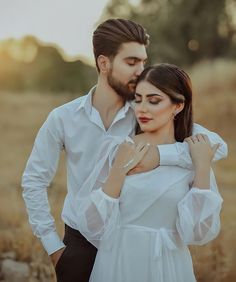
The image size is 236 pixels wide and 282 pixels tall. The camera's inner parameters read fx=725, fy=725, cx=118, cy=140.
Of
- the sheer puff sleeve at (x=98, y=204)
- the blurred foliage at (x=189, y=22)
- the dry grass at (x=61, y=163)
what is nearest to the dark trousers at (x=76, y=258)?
the sheer puff sleeve at (x=98, y=204)

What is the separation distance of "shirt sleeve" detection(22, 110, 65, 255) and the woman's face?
47cm

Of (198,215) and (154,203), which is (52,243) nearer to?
(154,203)

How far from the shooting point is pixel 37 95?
15.7 metres

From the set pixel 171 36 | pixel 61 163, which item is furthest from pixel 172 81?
pixel 171 36

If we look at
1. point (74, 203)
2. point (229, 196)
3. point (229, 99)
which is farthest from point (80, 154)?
point (229, 99)

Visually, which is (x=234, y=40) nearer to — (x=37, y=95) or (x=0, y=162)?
(x=37, y=95)

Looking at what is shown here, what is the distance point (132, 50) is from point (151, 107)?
33 cm

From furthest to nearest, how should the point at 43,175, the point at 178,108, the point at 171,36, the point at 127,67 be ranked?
the point at 171,36
the point at 43,175
the point at 127,67
the point at 178,108

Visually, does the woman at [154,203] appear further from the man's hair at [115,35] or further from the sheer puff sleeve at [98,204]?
the man's hair at [115,35]

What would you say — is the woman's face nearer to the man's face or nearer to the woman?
the woman

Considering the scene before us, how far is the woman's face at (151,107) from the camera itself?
2.76 m

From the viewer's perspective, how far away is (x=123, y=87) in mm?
2980

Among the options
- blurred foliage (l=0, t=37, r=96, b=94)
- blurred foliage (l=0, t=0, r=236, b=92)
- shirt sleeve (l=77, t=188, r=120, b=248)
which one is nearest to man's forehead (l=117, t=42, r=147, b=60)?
shirt sleeve (l=77, t=188, r=120, b=248)

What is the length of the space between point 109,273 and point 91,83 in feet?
43.1
